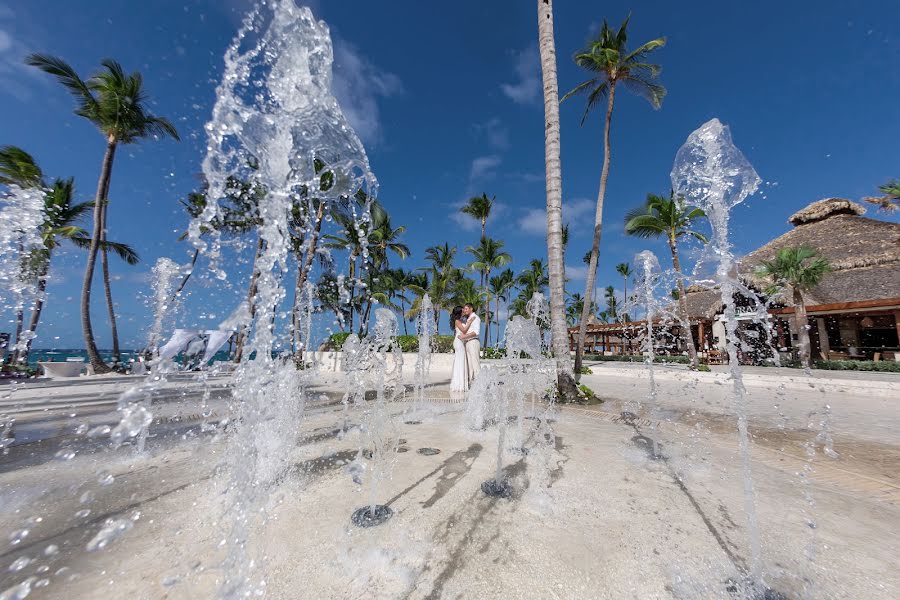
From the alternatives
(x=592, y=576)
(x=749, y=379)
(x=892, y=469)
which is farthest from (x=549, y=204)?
(x=749, y=379)

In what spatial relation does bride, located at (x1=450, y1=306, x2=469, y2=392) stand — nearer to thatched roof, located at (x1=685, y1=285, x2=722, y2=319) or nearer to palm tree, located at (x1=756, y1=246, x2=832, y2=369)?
palm tree, located at (x1=756, y1=246, x2=832, y2=369)

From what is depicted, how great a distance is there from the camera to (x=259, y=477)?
3.33m

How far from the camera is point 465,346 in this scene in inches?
307

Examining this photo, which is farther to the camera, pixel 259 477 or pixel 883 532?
pixel 259 477

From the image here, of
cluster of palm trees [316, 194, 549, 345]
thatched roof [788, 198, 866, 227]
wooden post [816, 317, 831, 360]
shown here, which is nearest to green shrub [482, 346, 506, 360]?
cluster of palm trees [316, 194, 549, 345]

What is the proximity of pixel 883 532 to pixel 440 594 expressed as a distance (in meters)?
3.19

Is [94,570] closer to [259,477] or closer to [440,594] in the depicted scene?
[259,477]

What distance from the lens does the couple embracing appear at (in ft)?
24.7

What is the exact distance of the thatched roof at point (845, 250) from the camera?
19.5m

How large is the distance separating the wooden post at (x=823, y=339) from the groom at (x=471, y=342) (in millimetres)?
24658

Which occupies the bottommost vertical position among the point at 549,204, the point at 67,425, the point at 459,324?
the point at 67,425

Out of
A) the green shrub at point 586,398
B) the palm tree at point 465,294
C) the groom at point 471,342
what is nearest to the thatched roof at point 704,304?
the palm tree at point 465,294

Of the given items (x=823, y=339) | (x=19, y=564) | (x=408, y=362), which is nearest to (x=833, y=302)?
(x=823, y=339)

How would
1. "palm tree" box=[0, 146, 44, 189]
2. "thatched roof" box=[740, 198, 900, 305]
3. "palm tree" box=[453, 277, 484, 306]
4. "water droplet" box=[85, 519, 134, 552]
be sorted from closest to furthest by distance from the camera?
"water droplet" box=[85, 519, 134, 552], "palm tree" box=[0, 146, 44, 189], "thatched roof" box=[740, 198, 900, 305], "palm tree" box=[453, 277, 484, 306]
